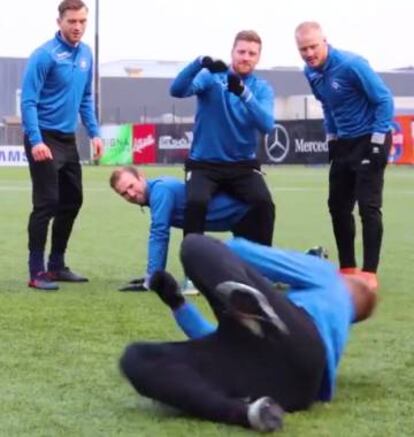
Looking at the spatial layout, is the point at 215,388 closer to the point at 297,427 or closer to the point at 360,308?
the point at 297,427

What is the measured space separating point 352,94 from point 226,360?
4059 mm

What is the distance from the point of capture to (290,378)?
13.7 ft

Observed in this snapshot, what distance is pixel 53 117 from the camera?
793cm

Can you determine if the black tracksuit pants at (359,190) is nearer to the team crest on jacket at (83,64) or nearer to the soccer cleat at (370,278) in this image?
the soccer cleat at (370,278)

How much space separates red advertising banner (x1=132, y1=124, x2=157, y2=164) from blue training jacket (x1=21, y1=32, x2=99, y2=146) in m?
31.7

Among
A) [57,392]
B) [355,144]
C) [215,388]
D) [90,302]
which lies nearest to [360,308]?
[215,388]

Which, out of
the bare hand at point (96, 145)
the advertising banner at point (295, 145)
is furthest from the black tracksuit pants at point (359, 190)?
the advertising banner at point (295, 145)

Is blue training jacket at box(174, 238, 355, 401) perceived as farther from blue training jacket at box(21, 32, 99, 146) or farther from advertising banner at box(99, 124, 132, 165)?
advertising banner at box(99, 124, 132, 165)

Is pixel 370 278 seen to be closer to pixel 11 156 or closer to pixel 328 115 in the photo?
pixel 328 115

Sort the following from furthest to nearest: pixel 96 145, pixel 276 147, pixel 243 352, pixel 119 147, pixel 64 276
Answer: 1. pixel 119 147
2. pixel 276 147
3. pixel 96 145
4. pixel 64 276
5. pixel 243 352

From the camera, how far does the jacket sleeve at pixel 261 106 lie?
286 inches

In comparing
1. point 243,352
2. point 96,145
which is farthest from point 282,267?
point 96,145

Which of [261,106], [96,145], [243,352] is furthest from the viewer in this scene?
[96,145]

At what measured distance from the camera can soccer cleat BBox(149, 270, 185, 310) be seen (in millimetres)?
4422
